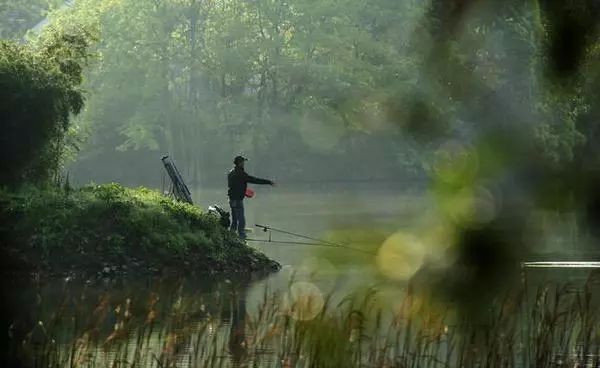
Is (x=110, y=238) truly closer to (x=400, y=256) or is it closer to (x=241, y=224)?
(x=241, y=224)

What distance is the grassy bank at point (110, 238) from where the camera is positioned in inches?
999

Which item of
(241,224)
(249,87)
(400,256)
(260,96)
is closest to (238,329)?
(241,224)

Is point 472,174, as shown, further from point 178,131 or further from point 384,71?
point 178,131

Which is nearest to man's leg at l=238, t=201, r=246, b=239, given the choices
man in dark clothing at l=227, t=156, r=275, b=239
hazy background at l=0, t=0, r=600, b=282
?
man in dark clothing at l=227, t=156, r=275, b=239

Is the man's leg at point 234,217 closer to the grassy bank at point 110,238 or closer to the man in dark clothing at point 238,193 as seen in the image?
the man in dark clothing at point 238,193

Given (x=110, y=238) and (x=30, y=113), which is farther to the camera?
(x=30, y=113)

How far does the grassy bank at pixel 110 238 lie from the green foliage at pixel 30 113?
84.0 inches

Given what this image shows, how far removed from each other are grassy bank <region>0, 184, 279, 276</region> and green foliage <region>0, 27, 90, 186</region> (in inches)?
84.0

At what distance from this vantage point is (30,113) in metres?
29.6

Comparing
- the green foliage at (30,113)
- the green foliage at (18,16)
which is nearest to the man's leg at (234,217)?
the green foliage at (30,113)

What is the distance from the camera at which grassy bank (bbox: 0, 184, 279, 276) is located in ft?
83.3

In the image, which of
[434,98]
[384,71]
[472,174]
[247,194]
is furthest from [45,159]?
[384,71]

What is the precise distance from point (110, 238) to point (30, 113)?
511 centimetres

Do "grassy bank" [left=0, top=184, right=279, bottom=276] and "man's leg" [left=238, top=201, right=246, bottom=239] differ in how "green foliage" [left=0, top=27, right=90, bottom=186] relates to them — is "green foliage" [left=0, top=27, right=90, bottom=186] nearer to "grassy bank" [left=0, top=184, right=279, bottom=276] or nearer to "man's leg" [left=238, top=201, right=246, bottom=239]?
"grassy bank" [left=0, top=184, right=279, bottom=276]
